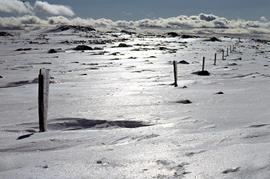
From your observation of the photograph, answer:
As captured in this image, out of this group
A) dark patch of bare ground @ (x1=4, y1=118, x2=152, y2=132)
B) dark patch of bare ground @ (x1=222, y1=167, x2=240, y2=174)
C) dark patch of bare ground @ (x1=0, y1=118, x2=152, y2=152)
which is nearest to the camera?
dark patch of bare ground @ (x1=222, y1=167, x2=240, y2=174)

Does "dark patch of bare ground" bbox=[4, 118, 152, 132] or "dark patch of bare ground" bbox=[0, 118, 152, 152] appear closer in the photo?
"dark patch of bare ground" bbox=[0, 118, 152, 152]

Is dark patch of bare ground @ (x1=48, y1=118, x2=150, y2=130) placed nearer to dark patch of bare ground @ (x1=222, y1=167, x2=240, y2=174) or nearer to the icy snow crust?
the icy snow crust

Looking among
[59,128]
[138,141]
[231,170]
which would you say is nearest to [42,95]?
[59,128]

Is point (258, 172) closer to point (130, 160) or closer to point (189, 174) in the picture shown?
point (189, 174)

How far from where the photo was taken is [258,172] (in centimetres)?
249

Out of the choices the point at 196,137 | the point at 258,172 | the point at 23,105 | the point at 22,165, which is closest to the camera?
the point at 258,172

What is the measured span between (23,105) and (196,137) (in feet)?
16.5

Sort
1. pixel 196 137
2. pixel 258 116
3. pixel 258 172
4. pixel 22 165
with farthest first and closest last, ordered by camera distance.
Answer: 1. pixel 258 116
2. pixel 196 137
3. pixel 22 165
4. pixel 258 172

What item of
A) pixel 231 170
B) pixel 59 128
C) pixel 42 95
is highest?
pixel 42 95

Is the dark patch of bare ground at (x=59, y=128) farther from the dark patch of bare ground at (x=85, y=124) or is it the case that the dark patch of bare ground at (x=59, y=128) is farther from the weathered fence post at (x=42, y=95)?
the weathered fence post at (x=42, y=95)

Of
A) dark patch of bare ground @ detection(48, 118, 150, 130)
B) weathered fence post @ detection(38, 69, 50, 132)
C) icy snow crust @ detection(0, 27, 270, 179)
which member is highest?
weathered fence post @ detection(38, 69, 50, 132)

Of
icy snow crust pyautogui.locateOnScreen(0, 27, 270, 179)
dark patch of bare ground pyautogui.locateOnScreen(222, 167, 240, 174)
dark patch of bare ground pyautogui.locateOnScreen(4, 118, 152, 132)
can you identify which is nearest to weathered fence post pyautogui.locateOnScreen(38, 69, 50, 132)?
icy snow crust pyautogui.locateOnScreen(0, 27, 270, 179)

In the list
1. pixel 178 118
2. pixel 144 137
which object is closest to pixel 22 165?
pixel 144 137

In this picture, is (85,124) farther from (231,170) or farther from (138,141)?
(231,170)
